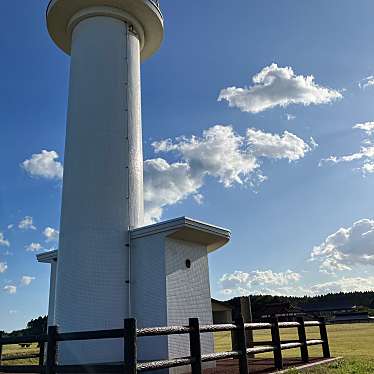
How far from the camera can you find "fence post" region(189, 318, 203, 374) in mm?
5766

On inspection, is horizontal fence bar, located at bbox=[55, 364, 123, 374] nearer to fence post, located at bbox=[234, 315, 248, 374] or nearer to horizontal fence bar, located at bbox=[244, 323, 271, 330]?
fence post, located at bbox=[234, 315, 248, 374]

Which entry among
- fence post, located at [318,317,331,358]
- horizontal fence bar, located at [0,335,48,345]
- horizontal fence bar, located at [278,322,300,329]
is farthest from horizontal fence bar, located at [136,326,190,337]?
fence post, located at [318,317,331,358]

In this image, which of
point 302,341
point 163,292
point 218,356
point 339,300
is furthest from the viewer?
point 339,300

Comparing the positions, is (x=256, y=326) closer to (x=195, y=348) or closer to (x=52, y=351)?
(x=195, y=348)

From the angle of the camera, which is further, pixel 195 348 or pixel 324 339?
pixel 324 339

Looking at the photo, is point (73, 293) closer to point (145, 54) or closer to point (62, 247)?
point (62, 247)

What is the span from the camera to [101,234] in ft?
29.8

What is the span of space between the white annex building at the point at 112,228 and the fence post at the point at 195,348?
Result: 92.9 inches

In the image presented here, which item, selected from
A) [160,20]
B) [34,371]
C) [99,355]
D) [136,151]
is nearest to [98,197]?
[136,151]

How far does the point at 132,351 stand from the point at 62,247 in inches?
193

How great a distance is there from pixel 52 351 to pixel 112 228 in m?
3.70

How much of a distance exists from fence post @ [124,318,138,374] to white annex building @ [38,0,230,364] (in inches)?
133

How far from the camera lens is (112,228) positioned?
9234 mm

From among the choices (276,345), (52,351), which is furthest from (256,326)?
(52,351)
